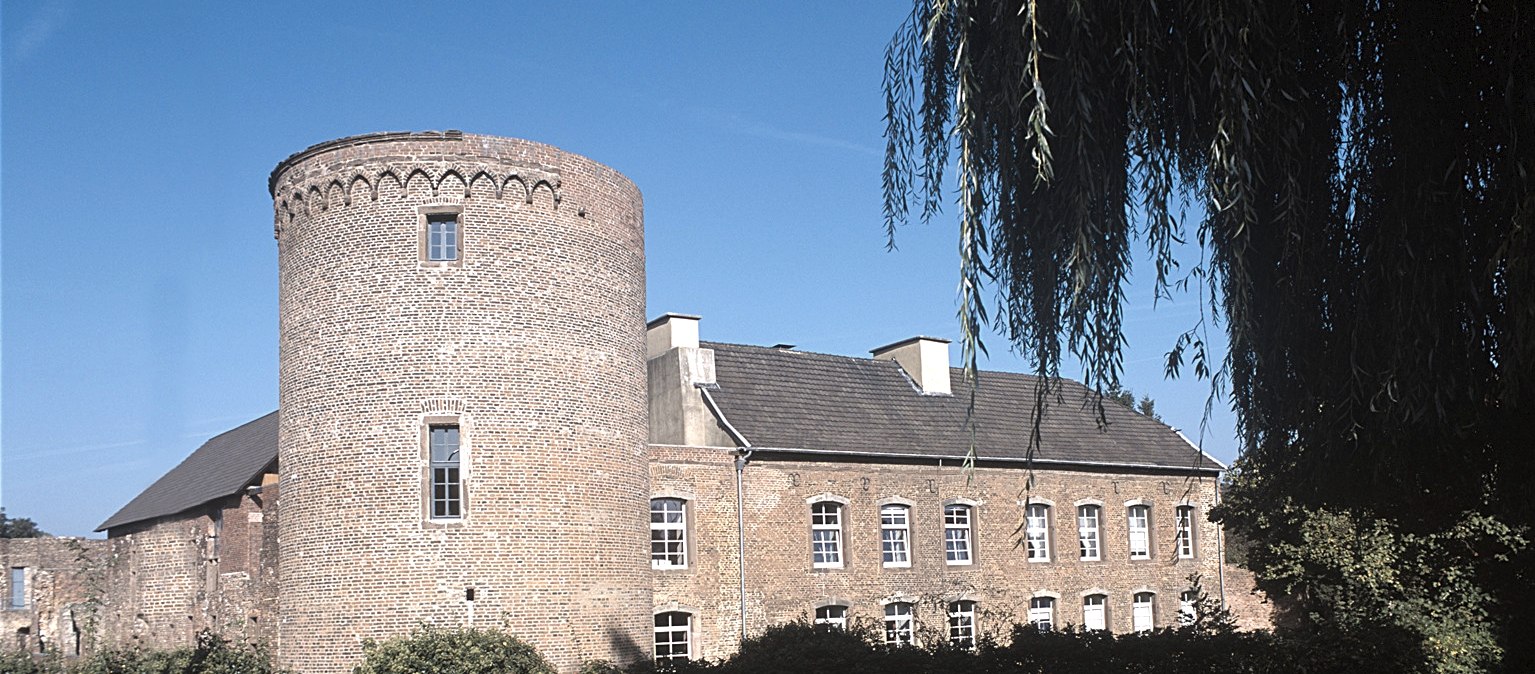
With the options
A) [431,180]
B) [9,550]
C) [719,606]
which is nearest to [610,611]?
[719,606]

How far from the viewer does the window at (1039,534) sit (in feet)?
97.8

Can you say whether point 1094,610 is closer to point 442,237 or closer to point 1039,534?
point 1039,534

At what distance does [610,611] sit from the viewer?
2073 centimetres

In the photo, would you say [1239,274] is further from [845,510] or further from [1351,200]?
[845,510]

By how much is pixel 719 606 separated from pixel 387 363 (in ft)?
27.4

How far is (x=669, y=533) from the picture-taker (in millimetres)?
24875

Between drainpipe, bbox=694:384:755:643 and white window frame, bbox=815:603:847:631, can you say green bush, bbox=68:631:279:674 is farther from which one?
white window frame, bbox=815:603:847:631

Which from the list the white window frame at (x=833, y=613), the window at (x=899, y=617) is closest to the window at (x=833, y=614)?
the white window frame at (x=833, y=613)

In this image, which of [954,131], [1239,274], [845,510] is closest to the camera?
[1239,274]

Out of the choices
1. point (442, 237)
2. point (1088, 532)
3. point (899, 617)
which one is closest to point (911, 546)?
point (899, 617)

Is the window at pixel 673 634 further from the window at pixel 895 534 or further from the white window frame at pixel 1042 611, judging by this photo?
the white window frame at pixel 1042 611

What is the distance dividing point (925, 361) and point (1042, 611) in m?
6.35

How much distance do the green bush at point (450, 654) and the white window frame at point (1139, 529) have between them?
1706cm

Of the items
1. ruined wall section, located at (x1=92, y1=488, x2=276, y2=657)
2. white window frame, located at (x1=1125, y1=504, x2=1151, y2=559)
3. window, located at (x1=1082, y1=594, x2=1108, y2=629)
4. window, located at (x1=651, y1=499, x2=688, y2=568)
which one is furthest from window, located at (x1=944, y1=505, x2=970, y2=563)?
ruined wall section, located at (x1=92, y1=488, x2=276, y2=657)
